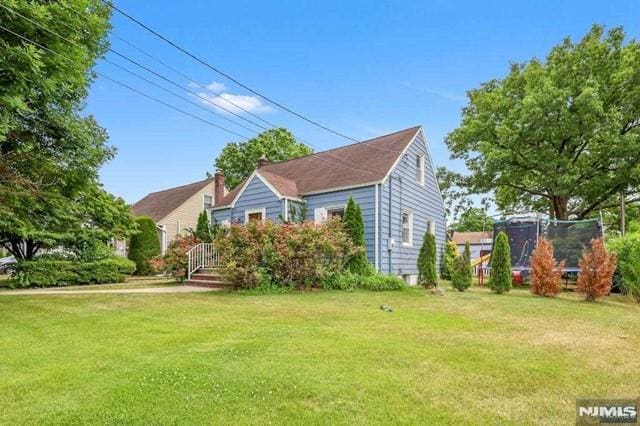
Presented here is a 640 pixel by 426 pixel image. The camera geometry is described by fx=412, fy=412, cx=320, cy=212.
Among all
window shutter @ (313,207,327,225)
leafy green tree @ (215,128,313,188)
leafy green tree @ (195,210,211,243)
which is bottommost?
leafy green tree @ (195,210,211,243)

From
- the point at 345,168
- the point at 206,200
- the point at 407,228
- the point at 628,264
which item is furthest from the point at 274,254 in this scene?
the point at 206,200

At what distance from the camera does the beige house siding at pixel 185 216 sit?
25.5 meters

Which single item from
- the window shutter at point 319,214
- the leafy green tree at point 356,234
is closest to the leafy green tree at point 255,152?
the window shutter at point 319,214

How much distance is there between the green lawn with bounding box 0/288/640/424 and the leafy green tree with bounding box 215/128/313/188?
2700 centimetres

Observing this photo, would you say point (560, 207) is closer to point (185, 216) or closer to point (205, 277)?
point (205, 277)

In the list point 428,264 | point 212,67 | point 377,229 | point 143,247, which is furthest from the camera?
point 143,247

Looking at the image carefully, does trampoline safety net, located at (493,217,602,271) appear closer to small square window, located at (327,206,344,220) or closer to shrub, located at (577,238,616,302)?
shrub, located at (577,238,616,302)

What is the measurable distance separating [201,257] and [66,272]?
4.85m

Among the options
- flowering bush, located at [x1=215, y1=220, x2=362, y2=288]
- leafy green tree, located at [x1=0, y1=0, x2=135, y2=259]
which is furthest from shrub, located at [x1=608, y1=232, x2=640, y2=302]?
leafy green tree, located at [x1=0, y1=0, x2=135, y2=259]

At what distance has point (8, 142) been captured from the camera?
33.8 feet

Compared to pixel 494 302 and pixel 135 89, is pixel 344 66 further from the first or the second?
pixel 494 302

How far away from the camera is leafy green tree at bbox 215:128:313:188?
3406cm

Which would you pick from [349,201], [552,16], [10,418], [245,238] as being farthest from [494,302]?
[552,16]

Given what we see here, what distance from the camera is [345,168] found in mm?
15703
